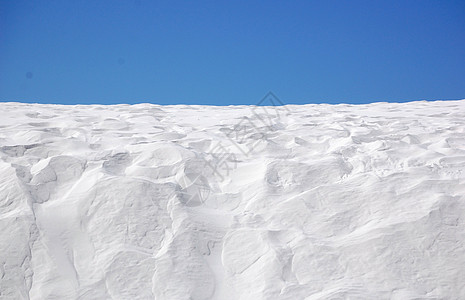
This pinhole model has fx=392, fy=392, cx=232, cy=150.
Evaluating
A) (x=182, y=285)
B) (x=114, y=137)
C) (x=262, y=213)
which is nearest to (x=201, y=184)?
(x=262, y=213)

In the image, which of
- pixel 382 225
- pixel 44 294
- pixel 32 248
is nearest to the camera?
pixel 44 294

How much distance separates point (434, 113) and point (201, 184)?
4.76 meters

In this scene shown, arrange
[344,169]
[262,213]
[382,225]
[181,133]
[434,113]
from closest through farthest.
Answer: [382,225] → [262,213] → [344,169] → [181,133] → [434,113]

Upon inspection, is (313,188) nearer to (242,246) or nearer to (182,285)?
(242,246)

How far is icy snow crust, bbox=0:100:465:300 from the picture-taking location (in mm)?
1967

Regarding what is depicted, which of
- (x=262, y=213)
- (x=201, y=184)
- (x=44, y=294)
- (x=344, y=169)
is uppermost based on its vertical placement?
(x=344, y=169)

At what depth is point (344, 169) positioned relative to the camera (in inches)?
119

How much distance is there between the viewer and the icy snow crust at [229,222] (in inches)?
77.4

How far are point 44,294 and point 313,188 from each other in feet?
5.74

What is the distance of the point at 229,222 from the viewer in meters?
2.43

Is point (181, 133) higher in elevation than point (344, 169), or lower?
higher

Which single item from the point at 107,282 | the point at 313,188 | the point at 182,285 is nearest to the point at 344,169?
the point at 313,188

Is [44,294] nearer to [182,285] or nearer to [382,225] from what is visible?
[182,285]

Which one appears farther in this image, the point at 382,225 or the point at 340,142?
the point at 340,142
